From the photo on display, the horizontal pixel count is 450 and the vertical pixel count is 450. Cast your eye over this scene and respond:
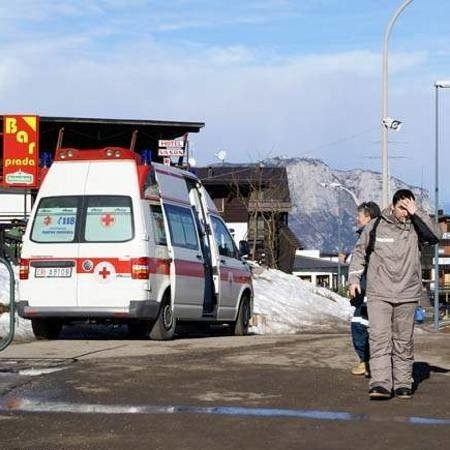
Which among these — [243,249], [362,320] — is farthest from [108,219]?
[362,320]

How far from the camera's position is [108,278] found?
507 inches

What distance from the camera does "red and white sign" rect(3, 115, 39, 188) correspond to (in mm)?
29562

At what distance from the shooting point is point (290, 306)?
2452cm

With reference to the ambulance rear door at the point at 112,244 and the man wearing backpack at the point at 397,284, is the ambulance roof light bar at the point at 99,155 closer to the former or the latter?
the ambulance rear door at the point at 112,244

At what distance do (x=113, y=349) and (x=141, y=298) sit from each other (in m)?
1.39

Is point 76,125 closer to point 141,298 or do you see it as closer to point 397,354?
point 141,298

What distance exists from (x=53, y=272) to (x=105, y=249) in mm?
807

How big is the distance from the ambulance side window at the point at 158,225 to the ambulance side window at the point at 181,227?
17cm

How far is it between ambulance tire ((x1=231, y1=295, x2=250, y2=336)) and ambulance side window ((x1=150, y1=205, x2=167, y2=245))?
11.1 ft

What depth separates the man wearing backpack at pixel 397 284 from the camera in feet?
25.6

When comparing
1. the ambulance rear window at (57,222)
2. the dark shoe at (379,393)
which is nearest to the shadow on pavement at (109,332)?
the ambulance rear window at (57,222)

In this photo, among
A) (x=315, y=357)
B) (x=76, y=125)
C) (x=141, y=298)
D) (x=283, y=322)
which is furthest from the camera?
(x=76, y=125)

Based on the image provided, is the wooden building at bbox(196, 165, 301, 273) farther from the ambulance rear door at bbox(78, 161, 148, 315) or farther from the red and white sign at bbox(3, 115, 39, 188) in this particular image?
the ambulance rear door at bbox(78, 161, 148, 315)

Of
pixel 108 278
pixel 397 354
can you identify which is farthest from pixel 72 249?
pixel 397 354
